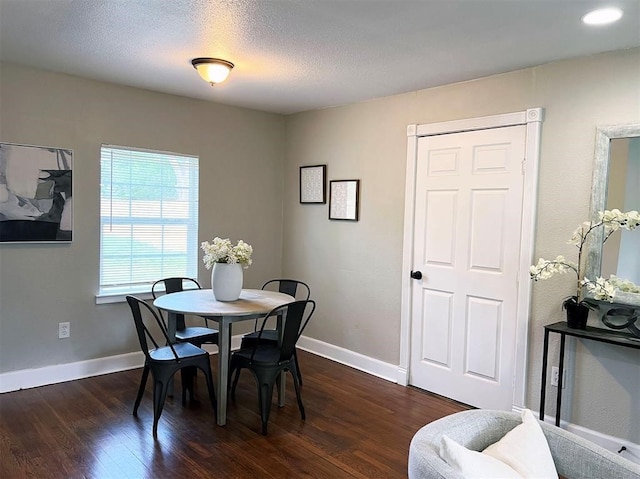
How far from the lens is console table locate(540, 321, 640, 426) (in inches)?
98.5

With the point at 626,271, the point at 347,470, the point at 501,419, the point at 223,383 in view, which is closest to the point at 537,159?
the point at 626,271

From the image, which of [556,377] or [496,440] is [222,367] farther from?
[556,377]

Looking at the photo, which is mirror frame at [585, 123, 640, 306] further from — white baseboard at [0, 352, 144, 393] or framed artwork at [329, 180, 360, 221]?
white baseboard at [0, 352, 144, 393]

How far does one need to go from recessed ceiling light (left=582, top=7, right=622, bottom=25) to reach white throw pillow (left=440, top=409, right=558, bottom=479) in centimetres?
189

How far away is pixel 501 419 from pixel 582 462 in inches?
10.1

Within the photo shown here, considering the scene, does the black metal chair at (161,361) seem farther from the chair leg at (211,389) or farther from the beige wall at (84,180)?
the beige wall at (84,180)

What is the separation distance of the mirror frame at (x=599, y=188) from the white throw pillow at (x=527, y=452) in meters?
1.66

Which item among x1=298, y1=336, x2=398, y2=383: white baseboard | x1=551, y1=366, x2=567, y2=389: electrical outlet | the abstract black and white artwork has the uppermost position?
the abstract black and white artwork

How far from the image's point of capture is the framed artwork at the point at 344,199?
4258 millimetres

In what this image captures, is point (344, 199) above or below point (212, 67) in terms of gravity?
below

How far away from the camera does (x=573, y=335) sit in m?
2.66

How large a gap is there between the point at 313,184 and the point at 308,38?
208 centimetres

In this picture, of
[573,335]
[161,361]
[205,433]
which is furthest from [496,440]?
[161,361]

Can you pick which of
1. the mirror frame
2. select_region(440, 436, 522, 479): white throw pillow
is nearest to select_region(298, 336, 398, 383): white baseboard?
the mirror frame
